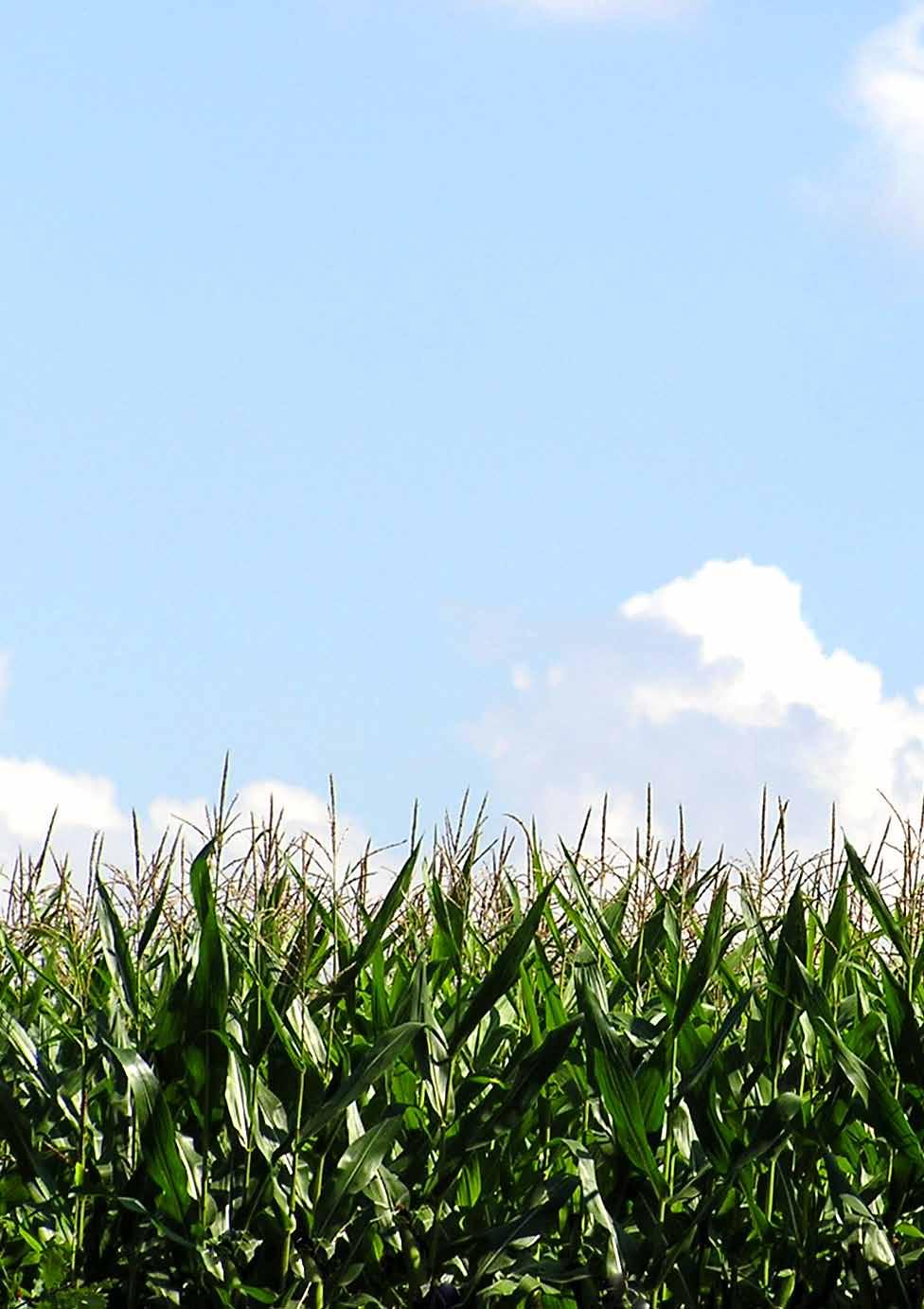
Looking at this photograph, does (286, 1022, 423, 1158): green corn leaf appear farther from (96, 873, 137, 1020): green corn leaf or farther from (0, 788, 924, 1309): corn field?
(96, 873, 137, 1020): green corn leaf

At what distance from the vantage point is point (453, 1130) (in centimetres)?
424

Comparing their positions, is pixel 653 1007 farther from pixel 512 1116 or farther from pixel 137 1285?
pixel 137 1285

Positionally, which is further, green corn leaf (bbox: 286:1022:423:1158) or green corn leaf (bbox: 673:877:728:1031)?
green corn leaf (bbox: 673:877:728:1031)

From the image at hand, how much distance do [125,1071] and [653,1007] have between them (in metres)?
1.59

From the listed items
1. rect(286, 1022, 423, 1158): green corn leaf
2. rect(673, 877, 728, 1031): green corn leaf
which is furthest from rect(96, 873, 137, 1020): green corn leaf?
rect(673, 877, 728, 1031): green corn leaf

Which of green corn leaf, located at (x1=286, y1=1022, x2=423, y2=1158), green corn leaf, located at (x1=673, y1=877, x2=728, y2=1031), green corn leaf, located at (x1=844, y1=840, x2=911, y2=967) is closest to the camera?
green corn leaf, located at (x1=286, y1=1022, x2=423, y2=1158)

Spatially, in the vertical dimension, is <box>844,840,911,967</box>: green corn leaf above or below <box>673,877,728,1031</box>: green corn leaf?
above

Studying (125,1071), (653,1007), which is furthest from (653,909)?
(125,1071)

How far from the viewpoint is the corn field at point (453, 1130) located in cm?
395

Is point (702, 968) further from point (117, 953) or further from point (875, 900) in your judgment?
point (117, 953)

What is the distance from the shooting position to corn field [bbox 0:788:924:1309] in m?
3.95

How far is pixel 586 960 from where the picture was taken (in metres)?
4.38

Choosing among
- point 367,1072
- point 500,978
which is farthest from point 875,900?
point 367,1072

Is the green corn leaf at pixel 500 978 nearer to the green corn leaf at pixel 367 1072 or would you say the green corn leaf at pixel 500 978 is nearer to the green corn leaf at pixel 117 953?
the green corn leaf at pixel 367 1072
